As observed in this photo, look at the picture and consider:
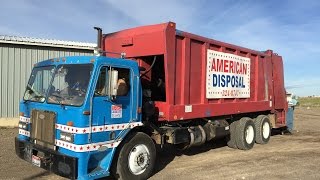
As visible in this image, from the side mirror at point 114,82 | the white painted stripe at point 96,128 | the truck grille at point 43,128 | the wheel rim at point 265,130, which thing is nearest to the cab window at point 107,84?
the side mirror at point 114,82

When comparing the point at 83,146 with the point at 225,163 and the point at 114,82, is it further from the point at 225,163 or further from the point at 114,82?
the point at 225,163

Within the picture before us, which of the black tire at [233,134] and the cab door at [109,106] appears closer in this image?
the cab door at [109,106]

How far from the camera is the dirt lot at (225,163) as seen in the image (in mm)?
8383

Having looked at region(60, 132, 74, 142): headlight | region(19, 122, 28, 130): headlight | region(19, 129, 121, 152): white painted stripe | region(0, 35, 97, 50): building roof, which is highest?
region(0, 35, 97, 50): building roof

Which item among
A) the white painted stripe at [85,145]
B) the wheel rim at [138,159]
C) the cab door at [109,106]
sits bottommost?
the wheel rim at [138,159]

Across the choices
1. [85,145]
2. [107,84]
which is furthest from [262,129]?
[85,145]

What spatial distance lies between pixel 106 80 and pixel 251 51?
263 inches

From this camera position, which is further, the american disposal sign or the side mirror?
the american disposal sign

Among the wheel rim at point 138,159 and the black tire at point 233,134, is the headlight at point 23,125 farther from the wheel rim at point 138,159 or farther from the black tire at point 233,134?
the black tire at point 233,134

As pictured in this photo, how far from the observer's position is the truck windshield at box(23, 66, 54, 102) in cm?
756

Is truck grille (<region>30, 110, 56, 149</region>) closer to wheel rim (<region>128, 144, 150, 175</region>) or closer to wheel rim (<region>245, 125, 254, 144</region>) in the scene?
wheel rim (<region>128, 144, 150, 175</region>)

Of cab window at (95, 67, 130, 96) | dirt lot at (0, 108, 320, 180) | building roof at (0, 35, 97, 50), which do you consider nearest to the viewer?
cab window at (95, 67, 130, 96)

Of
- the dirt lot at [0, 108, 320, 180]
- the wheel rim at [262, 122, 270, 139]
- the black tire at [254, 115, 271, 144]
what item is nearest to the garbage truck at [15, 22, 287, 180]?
the dirt lot at [0, 108, 320, 180]

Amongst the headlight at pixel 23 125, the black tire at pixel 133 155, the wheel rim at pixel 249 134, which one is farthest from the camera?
the wheel rim at pixel 249 134
